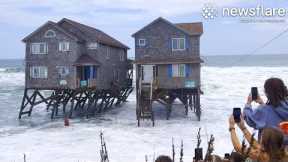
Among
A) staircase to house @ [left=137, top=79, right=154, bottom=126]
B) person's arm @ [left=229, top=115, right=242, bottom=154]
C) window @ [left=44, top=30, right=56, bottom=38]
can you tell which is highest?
window @ [left=44, top=30, right=56, bottom=38]

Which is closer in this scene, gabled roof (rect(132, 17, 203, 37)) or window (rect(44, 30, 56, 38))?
gabled roof (rect(132, 17, 203, 37))

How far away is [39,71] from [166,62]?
9.46 metres

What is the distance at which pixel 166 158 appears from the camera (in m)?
3.86

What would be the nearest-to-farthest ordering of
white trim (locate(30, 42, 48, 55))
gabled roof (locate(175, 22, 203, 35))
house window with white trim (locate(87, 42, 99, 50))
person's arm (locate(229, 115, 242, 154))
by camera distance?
person's arm (locate(229, 115, 242, 154)) → gabled roof (locate(175, 22, 203, 35)) → white trim (locate(30, 42, 48, 55)) → house window with white trim (locate(87, 42, 99, 50))

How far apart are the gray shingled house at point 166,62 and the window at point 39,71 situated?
6837 millimetres

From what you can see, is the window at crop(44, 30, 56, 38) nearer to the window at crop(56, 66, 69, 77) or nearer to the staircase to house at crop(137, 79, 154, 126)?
the window at crop(56, 66, 69, 77)

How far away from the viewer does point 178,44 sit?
3014cm

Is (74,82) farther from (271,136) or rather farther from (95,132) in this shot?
(271,136)

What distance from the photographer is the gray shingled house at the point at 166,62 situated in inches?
1163

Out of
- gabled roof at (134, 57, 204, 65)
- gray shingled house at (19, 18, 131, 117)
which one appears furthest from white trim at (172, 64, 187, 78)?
gray shingled house at (19, 18, 131, 117)

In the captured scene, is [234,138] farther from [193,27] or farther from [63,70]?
[63,70]

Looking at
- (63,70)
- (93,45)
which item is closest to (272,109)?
(63,70)

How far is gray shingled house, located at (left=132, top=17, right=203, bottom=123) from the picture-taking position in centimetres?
2953

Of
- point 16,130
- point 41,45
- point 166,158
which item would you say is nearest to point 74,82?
point 41,45
